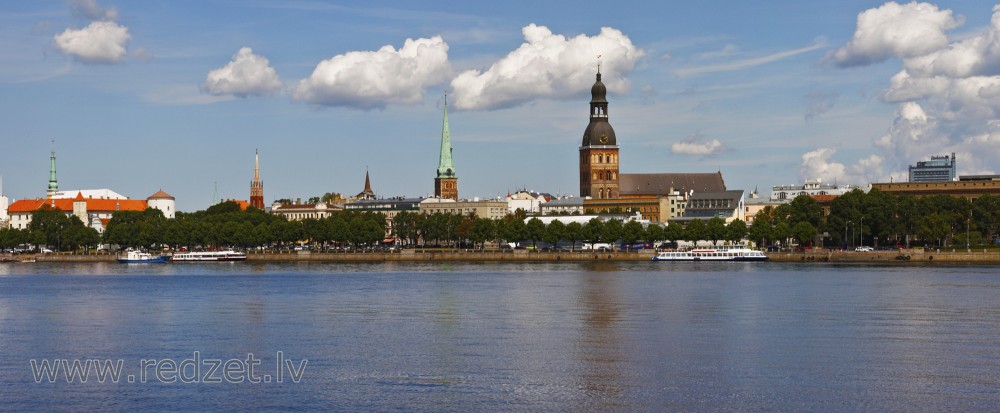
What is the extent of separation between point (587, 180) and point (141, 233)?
6328cm

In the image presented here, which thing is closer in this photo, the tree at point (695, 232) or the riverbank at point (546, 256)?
the riverbank at point (546, 256)

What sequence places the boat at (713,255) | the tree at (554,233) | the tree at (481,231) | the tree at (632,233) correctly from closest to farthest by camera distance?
the boat at (713,255) → the tree at (632,233) → the tree at (554,233) → the tree at (481,231)

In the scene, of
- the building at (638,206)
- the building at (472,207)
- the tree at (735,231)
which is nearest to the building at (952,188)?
the tree at (735,231)

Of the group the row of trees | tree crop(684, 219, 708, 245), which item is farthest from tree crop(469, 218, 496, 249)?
the row of trees

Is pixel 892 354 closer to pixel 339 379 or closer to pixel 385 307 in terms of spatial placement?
pixel 339 379

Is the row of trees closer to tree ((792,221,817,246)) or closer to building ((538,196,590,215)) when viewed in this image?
tree ((792,221,817,246))

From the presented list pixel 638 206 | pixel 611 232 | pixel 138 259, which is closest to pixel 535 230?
pixel 611 232

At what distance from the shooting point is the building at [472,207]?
622 feet

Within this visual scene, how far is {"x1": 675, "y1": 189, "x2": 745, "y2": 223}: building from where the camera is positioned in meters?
157

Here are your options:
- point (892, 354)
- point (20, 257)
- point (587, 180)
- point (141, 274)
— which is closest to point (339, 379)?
point (892, 354)

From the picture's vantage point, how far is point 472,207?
626 feet

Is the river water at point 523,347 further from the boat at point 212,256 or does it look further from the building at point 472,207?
the building at point 472,207

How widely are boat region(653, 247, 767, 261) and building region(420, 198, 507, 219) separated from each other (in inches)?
2669

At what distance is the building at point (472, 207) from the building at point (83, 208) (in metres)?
40.5
